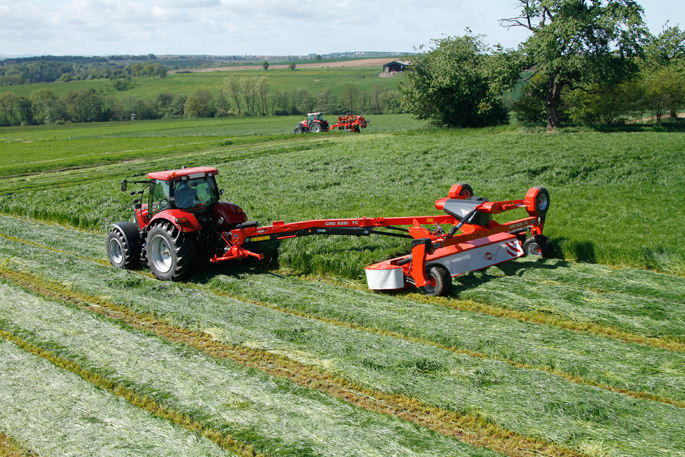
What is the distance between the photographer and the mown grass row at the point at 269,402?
4789 millimetres

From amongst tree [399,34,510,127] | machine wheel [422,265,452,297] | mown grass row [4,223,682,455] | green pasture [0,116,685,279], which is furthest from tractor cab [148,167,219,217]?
tree [399,34,510,127]

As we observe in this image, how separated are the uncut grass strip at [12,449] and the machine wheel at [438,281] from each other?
6.03m

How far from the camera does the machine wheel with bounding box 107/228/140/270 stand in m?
10.7

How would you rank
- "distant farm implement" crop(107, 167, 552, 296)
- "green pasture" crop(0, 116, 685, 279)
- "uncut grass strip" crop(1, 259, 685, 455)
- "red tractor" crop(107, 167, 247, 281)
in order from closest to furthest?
"uncut grass strip" crop(1, 259, 685, 455) → "distant farm implement" crop(107, 167, 552, 296) → "red tractor" crop(107, 167, 247, 281) → "green pasture" crop(0, 116, 685, 279)

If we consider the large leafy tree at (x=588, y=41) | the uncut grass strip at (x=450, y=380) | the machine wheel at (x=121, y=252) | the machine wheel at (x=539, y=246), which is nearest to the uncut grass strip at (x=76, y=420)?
the uncut grass strip at (x=450, y=380)

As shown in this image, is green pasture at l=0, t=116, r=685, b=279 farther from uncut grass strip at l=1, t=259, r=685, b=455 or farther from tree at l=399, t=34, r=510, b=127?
tree at l=399, t=34, r=510, b=127

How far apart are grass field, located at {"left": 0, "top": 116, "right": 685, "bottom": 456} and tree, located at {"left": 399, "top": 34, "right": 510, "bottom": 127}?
25434 mm

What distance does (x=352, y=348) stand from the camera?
6.78 metres

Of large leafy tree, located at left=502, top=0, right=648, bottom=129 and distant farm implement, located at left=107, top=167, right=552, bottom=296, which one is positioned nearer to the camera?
distant farm implement, located at left=107, top=167, right=552, bottom=296

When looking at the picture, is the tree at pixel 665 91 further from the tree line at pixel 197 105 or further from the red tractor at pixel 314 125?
the tree line at pixel 197 105

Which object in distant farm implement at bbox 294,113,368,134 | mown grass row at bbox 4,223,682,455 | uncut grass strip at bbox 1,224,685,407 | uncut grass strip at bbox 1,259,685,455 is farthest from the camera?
distant farm implement at bbox 294,113,368,134

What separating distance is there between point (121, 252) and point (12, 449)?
6.66 meters

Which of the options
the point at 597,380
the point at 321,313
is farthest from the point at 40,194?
the point at 597,380

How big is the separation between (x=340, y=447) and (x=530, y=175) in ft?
49.3
